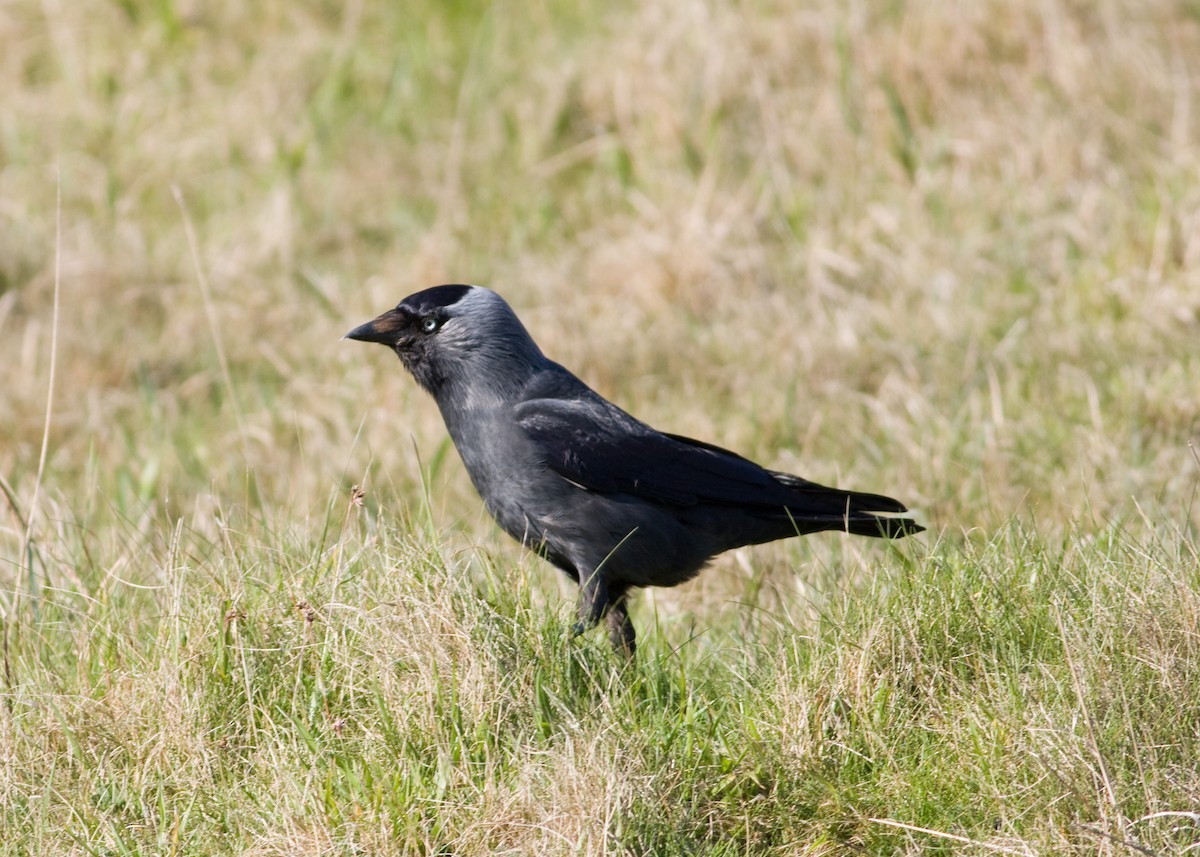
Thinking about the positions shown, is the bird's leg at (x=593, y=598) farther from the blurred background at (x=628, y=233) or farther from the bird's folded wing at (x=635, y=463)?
the blurred background at (x=628, y=233)

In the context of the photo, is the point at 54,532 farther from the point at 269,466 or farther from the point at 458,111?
the point at 458,111

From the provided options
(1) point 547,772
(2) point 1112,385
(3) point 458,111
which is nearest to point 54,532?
(1) point 547,772

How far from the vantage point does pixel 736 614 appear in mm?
3986

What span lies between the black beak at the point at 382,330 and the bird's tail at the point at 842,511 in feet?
3.88

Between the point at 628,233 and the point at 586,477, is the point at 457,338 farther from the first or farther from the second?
the point at 628,233

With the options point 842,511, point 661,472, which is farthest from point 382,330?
point 842,511

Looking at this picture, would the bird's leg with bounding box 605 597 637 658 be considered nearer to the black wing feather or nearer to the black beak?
the black wing feather

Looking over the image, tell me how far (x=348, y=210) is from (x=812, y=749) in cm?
498

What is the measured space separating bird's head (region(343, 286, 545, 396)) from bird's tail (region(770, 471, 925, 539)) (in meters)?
0.84

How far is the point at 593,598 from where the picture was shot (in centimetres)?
376

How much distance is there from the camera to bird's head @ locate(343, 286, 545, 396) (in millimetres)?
4133

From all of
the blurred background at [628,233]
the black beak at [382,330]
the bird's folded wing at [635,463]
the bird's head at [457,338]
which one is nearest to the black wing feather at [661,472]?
the bird's folded wing at [635,463]

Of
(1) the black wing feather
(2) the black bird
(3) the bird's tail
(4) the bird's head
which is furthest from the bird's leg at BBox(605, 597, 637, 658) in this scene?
(4) the bird's head

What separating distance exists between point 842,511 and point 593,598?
2.35 ft
